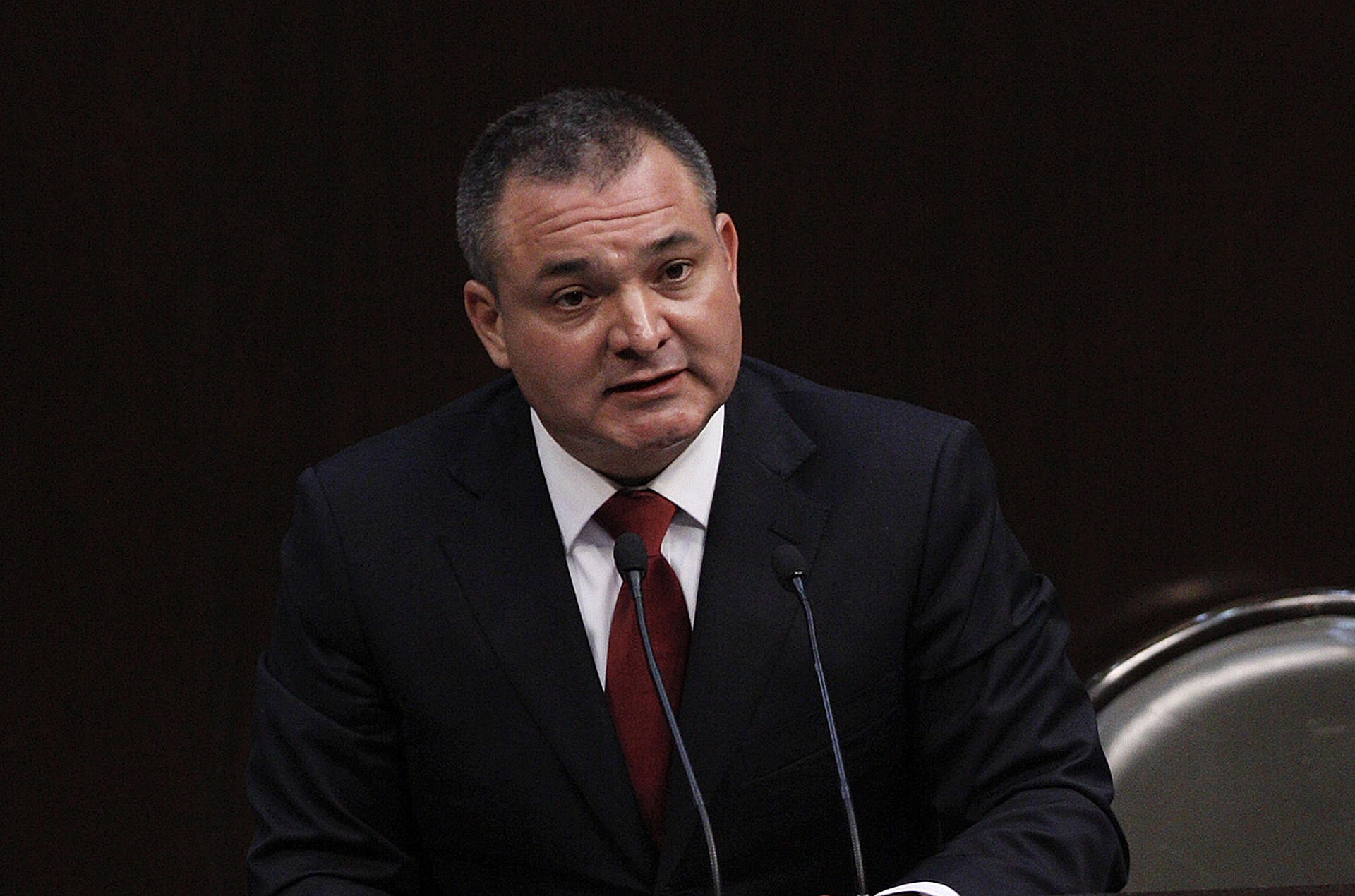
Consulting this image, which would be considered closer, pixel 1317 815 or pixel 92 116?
pixel 1317 815

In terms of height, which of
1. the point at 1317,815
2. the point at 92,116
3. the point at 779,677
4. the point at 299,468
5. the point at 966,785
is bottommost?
the point at 1317,815

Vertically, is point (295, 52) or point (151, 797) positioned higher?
point (295, 52)

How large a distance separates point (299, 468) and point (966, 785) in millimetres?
1073

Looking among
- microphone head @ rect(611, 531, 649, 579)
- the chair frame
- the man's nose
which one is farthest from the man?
the chair frame

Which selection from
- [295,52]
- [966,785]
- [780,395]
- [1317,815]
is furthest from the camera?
[295,52]

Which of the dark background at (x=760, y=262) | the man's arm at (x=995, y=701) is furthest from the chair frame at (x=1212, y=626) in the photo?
the man's arm at (x=995, y=701)

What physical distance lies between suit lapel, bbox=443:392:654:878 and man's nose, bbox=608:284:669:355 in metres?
0.26

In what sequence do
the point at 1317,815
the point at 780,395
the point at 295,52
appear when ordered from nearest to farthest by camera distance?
1. the point at 780,395
2. the point at 1317,815
3. the point at 295,52

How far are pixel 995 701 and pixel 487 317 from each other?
67 centimetres

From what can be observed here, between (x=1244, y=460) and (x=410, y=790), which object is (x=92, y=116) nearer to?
(x=410, y=790)

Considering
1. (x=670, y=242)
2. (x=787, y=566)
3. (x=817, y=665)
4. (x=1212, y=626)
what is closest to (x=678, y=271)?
(x=670, y=242)

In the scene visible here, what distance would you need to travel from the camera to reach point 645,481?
179cm

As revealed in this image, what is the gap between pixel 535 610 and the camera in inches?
68.7

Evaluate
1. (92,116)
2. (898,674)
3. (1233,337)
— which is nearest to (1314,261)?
(1233,337)
